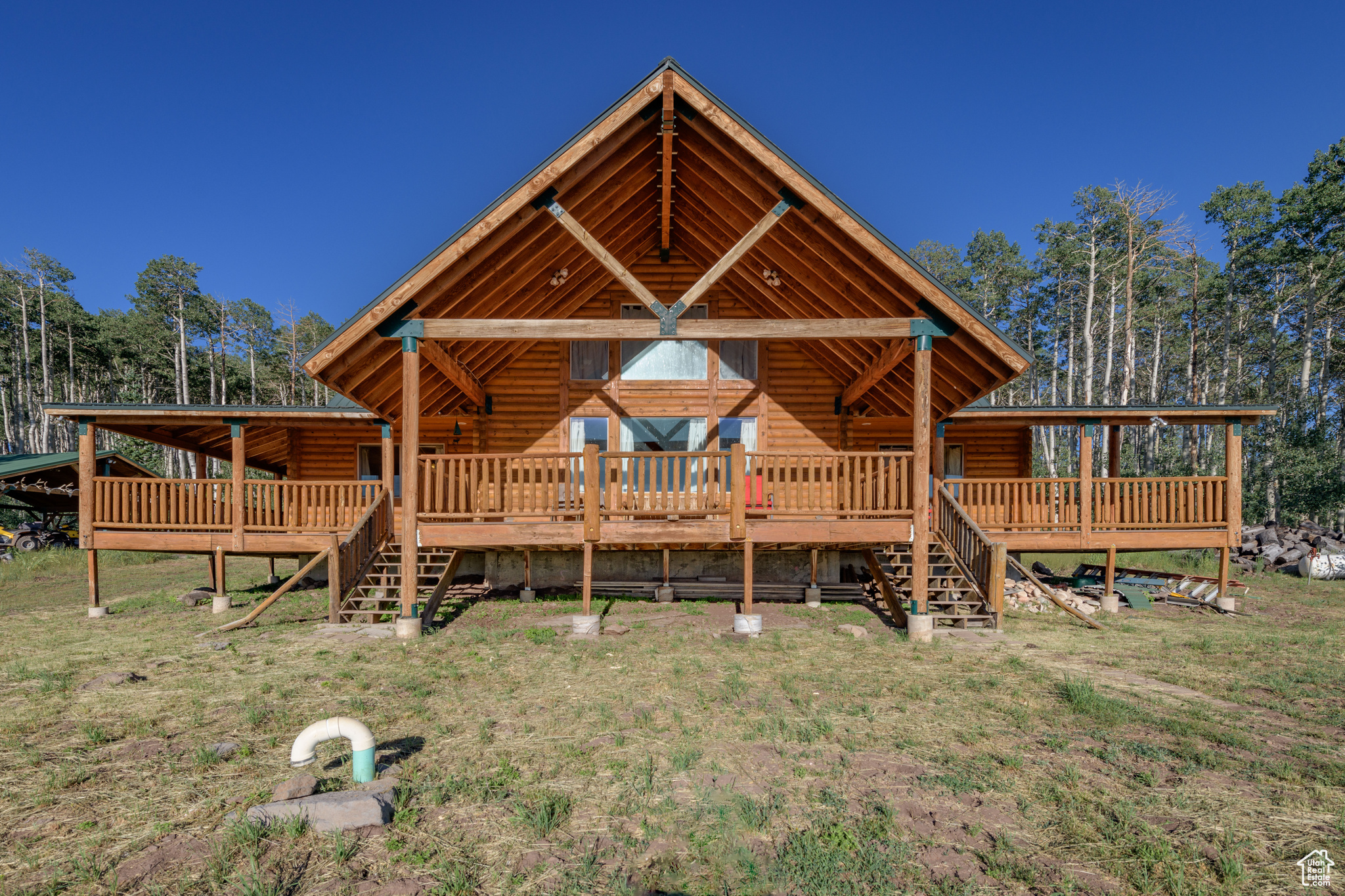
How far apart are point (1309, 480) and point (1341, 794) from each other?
26.8 meters

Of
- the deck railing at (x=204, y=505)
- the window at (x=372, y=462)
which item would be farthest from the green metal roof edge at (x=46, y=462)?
the deck railing at (x=204, y=505)

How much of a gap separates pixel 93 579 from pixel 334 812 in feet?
39.5

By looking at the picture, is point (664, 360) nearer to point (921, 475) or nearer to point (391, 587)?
point (921, 475)

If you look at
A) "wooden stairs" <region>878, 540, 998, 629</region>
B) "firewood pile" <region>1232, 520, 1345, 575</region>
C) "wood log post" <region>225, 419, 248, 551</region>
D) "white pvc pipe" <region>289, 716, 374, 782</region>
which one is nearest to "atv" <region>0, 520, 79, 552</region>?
"wood log post" <region>225, 419, 248, 551</region>

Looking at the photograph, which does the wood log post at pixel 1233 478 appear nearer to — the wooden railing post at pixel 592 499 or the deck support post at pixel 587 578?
the wooden railing post at pixel 592 499

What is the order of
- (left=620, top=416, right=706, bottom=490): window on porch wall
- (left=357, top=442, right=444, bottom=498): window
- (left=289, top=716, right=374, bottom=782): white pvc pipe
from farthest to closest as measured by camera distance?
1. (left=357, top=442, right=444, bottom=498): window
2. (left=620, top=416, right=706, bottom=490): window on porch wall
3. (left=289, top=716, right=374, bottom=782): white pvc pipe

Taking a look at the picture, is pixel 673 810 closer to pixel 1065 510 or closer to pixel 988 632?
pixel 988 632

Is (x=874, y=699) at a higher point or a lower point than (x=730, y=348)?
lower

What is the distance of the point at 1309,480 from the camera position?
22.5 m

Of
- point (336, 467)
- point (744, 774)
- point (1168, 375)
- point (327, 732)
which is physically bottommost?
point (744, 774)

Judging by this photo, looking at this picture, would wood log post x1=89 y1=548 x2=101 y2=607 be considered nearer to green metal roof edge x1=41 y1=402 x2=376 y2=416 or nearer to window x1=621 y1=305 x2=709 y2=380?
green metal roof edge x1=41 y1=402 x2=376 y2=416

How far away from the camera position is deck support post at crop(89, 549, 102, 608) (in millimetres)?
11461

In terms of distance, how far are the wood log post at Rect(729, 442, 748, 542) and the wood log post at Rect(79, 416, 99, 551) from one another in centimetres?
1227

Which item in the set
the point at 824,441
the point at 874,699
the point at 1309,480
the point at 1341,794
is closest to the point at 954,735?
the point at 874,699
